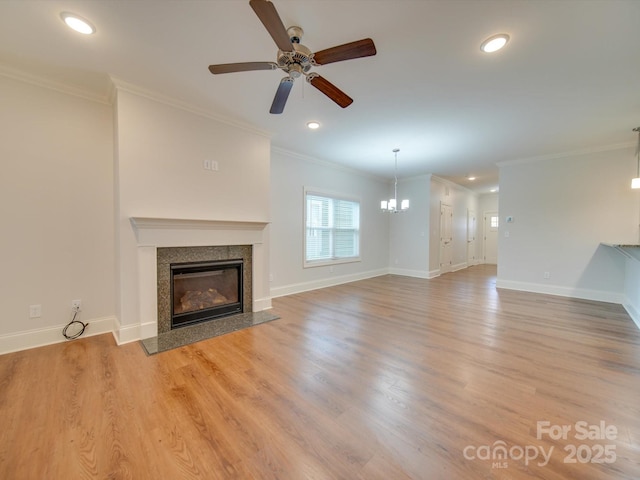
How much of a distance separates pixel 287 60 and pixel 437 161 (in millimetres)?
4574

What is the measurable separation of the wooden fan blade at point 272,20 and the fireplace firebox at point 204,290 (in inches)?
106

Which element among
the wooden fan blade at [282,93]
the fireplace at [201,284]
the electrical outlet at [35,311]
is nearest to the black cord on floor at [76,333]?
the electrical outlet at [35,311]

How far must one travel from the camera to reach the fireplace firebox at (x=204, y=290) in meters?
3.27

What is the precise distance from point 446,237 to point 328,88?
6.77 meters

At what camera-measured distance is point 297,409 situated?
5.77 ft

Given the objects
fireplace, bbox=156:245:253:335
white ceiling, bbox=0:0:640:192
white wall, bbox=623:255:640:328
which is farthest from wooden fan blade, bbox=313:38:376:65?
white wall, bbox=623:255:640:328

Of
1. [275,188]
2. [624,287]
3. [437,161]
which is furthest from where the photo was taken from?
[437,161]

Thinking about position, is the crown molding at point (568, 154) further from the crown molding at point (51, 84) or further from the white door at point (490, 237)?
the crown molding at point (51, 84)

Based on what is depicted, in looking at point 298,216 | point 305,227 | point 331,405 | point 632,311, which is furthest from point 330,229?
point 632,311

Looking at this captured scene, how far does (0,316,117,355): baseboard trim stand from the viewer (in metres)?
2.55

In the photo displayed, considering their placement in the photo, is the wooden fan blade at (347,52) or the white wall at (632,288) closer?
the wooden fan blade at (347,52)

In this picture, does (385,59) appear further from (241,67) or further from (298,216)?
(298,216)

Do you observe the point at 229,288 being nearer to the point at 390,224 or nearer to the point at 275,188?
the point at 275,188

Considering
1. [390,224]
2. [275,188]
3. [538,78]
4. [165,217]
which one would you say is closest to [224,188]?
[165,217]
